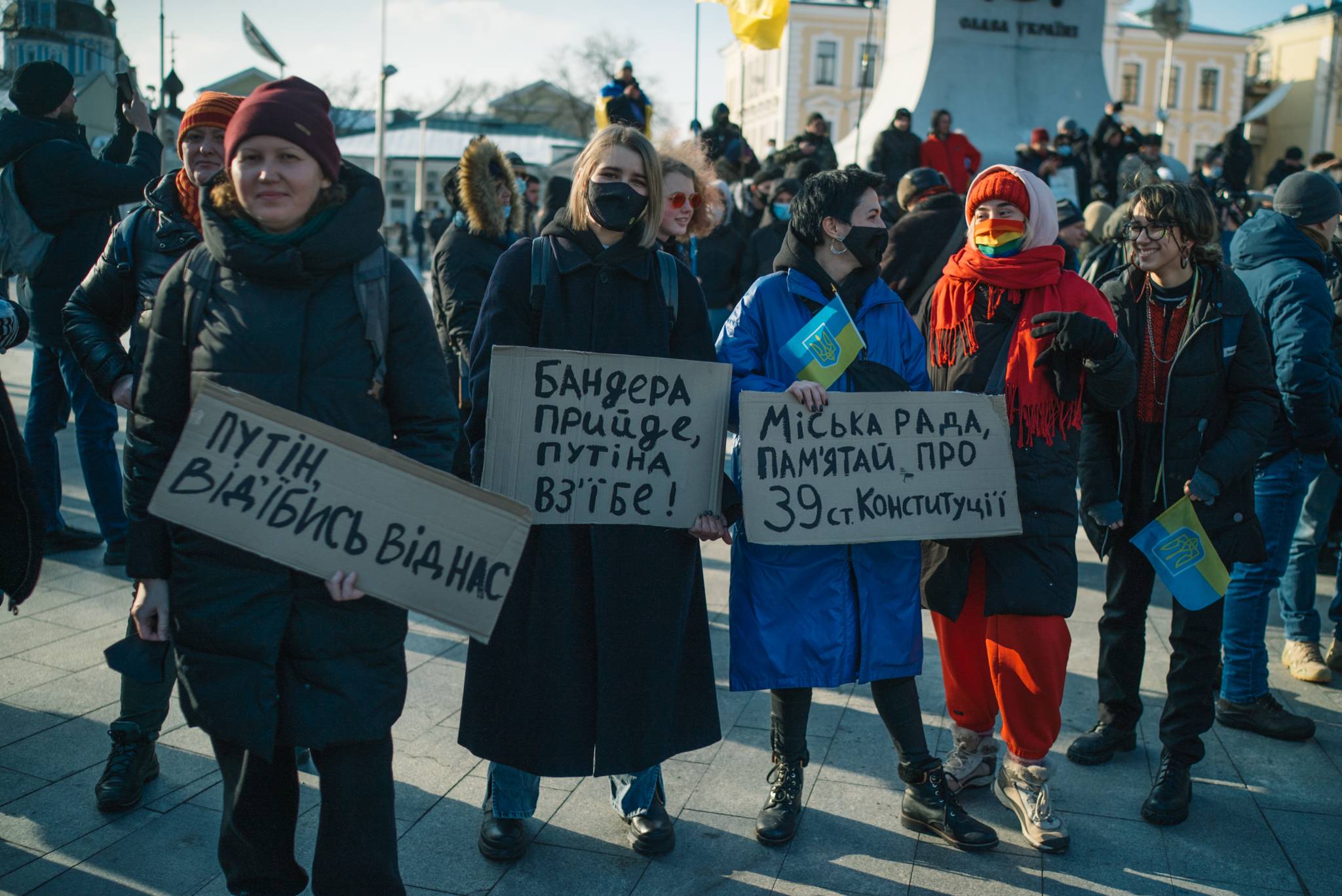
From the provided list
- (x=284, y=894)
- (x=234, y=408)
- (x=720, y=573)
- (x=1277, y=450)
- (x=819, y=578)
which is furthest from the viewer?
(x=720, y=573)

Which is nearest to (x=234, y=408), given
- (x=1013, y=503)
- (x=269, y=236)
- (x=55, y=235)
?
(x=269, y=236)

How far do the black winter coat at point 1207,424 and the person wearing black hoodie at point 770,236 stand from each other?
4654 mm

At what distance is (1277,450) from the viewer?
14.5 feet

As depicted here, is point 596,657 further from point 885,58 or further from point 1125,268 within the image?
point 885,58

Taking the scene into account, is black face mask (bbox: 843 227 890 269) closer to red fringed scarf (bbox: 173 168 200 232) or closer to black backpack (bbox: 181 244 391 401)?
black backpack (bbox: 181 244 391 401)

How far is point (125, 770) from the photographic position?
3.38 metres

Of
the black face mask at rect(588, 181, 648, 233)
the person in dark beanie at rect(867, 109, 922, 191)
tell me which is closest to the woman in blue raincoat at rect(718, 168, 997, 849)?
the black face mask at rect(588, 181, 648, 233)

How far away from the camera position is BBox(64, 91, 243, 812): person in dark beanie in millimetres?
3277

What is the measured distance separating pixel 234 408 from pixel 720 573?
406 cm

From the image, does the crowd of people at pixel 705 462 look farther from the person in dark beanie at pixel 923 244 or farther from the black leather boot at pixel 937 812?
the person in dark beanie at pixel 923 244

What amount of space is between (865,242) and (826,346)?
36 centimetres

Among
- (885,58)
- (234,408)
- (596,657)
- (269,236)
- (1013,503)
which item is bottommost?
(596,657)

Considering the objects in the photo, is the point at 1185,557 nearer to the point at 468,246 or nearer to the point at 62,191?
the point at 468,246

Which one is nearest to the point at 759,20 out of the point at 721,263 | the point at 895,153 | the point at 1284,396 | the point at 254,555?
the point at 721,263
